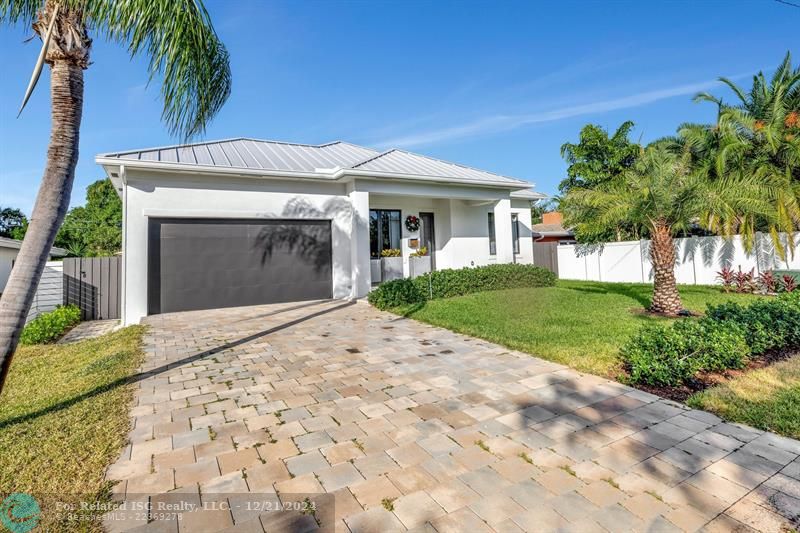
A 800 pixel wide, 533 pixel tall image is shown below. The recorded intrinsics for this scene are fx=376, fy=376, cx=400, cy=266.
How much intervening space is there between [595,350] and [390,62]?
34.8ft

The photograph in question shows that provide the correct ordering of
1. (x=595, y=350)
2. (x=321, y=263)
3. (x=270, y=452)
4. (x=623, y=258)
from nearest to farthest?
1. (x=270, y=452)
2. (x=595, y=350)
3. (x=321, y=263)
4. (x=623, y=258)

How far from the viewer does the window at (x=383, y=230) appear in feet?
44.0

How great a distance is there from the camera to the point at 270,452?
9.52 ft

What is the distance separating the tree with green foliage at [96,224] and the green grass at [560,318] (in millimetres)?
24436

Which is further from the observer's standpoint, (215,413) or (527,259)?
(527,259)

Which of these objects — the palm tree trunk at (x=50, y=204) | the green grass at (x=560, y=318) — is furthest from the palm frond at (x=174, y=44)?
the green grass at (x=560, y=318)

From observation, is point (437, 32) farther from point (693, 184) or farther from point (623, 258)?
point (623, 258)

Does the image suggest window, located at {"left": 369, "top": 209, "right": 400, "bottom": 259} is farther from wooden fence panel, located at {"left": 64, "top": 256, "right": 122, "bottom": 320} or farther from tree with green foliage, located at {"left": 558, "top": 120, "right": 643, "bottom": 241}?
tree with green foliage, located at {"left": 558, "top": 120, "right": 643, "bottom": 241}

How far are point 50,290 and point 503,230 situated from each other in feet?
45.4

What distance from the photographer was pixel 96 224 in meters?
29.2

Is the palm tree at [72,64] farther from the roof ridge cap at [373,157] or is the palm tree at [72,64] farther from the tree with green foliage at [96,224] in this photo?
the tree with green foliage at [96,224]

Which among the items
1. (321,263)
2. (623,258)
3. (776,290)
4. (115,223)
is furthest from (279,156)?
(115,223)

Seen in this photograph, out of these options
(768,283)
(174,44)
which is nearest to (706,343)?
(174,44)

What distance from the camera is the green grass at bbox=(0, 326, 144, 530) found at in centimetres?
252
